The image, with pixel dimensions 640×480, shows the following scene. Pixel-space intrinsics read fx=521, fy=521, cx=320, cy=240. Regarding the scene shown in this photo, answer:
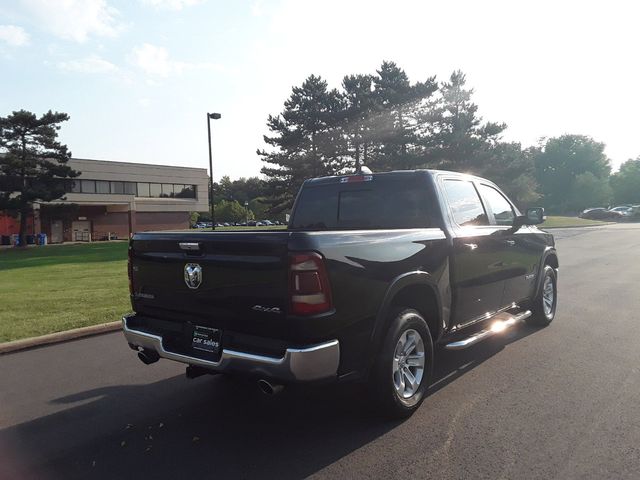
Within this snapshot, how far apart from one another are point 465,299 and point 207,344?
2484mm

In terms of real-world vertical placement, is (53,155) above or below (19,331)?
above

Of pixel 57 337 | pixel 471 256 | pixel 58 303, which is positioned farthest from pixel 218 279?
pixel 58 303

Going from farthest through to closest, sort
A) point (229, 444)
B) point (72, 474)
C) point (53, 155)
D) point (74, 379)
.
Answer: point (53, 155) → point (74, 379) → point (229, 444) → point (72, 474)

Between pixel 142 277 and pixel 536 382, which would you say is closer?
pixel 142 277

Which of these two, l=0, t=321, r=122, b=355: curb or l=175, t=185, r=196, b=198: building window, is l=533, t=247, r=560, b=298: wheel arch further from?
l=175, t=185, r=196, b=198: building window

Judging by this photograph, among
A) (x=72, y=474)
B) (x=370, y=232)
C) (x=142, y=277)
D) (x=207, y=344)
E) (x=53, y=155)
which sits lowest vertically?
(x=72, y=474)

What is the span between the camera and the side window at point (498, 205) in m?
6.03

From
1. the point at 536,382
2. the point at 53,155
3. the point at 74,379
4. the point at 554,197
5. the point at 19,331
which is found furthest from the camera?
the point at 554,197

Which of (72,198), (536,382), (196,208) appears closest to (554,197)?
(196,208)

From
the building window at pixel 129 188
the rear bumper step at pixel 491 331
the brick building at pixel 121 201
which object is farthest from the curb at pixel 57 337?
the building window at pixel 129 188

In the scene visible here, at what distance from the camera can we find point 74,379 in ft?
17.2

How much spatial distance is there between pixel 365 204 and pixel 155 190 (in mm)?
53371

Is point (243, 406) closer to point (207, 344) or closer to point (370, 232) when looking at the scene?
point (207, 344)

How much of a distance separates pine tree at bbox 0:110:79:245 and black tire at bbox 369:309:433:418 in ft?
121
